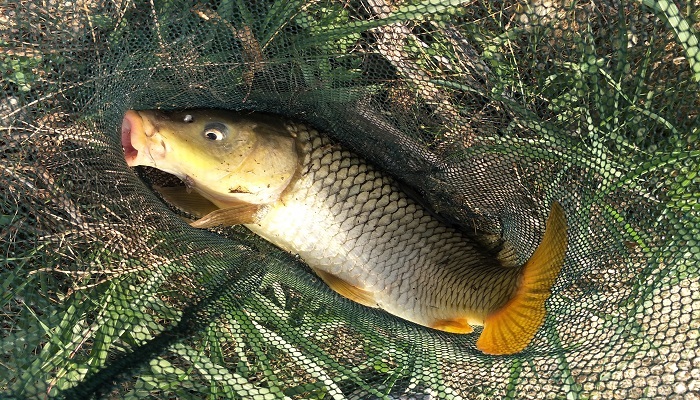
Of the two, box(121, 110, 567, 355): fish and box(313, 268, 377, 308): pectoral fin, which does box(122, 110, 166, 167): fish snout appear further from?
box(313, 268, 377, 308): pectoral fin

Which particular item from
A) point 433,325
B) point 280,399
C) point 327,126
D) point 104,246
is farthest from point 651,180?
point 104,246

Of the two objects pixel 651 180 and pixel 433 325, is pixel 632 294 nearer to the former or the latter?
pixel 651 180

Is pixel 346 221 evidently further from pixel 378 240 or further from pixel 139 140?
pixel 139 140

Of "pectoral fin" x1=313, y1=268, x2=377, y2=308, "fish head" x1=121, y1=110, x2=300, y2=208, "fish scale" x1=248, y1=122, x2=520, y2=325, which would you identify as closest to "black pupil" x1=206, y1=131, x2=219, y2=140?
"fish head" x1=121, y1=110, x2=300, y2=208

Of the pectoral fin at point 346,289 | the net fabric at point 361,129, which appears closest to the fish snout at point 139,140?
the net fabric at point 361,129

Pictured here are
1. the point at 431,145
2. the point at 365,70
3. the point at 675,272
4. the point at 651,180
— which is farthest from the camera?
the point at 431,145

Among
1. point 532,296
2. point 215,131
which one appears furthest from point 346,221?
point 532,296
